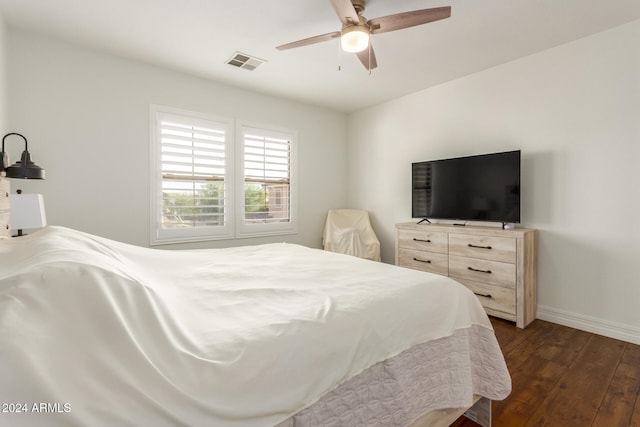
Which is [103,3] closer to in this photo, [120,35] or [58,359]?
[120,35]

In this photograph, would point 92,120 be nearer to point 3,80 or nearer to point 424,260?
point 3,80

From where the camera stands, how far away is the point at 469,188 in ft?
10.7

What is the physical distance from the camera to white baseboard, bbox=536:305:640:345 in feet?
8.02

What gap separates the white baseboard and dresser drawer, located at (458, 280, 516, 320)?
44cm

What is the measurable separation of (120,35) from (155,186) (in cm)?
142

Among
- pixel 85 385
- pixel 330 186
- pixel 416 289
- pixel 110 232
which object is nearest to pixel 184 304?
pixel 85 385

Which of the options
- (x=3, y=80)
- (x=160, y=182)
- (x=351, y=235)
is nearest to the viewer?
(x=3, y=80)

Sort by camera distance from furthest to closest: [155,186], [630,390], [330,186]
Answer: [330,186], [155,186], [630,390]

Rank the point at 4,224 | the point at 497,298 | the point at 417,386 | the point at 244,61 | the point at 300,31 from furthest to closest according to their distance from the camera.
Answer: the point at 244,61 < the point at 497,298 < the point at 300,31 < the point at 4,224 < the point at 417,386

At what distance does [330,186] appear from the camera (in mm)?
4758

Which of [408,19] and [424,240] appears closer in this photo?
[408,19]

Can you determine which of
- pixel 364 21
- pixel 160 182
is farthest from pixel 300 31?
pixel 160 182

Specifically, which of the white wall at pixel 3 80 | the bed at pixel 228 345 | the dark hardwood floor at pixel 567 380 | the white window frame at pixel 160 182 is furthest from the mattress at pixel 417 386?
the white wall at pixel 3 80

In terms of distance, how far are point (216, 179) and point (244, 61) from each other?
54.5 inches
